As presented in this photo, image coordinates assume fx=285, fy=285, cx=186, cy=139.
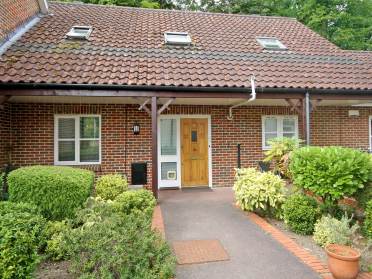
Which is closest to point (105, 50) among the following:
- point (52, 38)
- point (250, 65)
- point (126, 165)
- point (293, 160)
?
point (52, 38)

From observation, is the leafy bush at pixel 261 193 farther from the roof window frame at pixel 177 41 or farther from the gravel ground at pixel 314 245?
the roof window frame at pixel 177 41

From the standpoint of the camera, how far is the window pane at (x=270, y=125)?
991cm

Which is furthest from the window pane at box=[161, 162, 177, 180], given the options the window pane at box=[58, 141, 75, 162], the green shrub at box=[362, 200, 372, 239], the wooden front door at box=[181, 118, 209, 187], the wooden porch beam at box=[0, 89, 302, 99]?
the green shrub at box=[362, 200, 372, 239]

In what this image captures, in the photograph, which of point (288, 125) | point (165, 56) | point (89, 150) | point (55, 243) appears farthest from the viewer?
point (288, 125)

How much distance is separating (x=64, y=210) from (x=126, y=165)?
3765 mm

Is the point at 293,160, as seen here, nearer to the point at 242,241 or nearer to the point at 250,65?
the point at 242,241

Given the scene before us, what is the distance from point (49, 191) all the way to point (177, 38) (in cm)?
666

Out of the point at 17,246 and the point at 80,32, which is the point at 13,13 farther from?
the point at 17,246

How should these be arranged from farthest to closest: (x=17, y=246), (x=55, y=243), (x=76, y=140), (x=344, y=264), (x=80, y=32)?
1. (x=80, y=32)
2. (x=76, y=140)
3. (x=55, y=243)
4. (x=344, y=264)
5. (x=17, y=246)

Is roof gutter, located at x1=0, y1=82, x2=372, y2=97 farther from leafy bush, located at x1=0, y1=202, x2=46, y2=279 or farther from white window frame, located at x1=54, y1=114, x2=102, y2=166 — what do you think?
leafy bush, located at x1=0, y1=202, x2=46, y2=279

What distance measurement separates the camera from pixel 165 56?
8359 millimetres

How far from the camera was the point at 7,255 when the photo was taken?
9.36ft

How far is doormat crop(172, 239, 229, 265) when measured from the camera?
13.7ft

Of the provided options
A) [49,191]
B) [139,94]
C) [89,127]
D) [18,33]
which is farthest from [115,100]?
→ [49,191]
